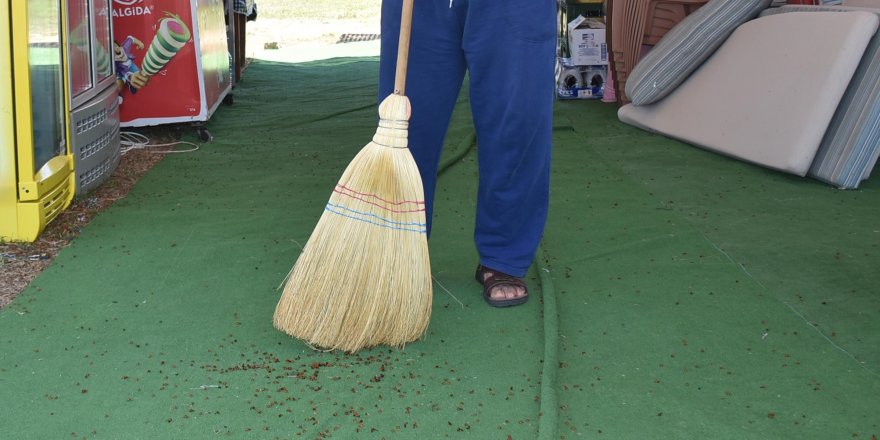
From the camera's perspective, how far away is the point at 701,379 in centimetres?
216

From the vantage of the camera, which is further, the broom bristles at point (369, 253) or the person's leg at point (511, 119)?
the person's leg at point (511, 119)

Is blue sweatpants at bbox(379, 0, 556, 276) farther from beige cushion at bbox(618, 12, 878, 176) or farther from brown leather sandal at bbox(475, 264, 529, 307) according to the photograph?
beige cushion at bbox(618, 12, 878, 176)

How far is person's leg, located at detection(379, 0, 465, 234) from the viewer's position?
7.97 feet

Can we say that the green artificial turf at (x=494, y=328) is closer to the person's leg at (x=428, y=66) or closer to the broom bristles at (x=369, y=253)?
the broom bristles at (x=369, y=253)

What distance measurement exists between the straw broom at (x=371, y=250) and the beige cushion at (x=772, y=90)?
7.68 feet

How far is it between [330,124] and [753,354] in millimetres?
3494

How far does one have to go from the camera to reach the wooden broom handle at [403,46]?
88.0 inches

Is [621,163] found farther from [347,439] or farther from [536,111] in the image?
[347,439]

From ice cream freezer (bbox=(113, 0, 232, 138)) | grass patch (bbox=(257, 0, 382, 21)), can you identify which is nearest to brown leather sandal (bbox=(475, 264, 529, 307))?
ice cream freezer (bbox=(113, 0, 232, 138))

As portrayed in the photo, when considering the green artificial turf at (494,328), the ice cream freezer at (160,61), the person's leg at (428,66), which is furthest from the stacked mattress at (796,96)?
the ice cream freezer at (160,61)

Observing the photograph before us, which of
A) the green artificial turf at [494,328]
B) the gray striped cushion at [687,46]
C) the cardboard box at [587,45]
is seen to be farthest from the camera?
the cardboard box at [587,45]

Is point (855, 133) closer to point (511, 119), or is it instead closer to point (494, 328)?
point (511, 119)

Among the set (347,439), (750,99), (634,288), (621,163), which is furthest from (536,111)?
(750,99)

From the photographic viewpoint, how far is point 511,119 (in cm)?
244
